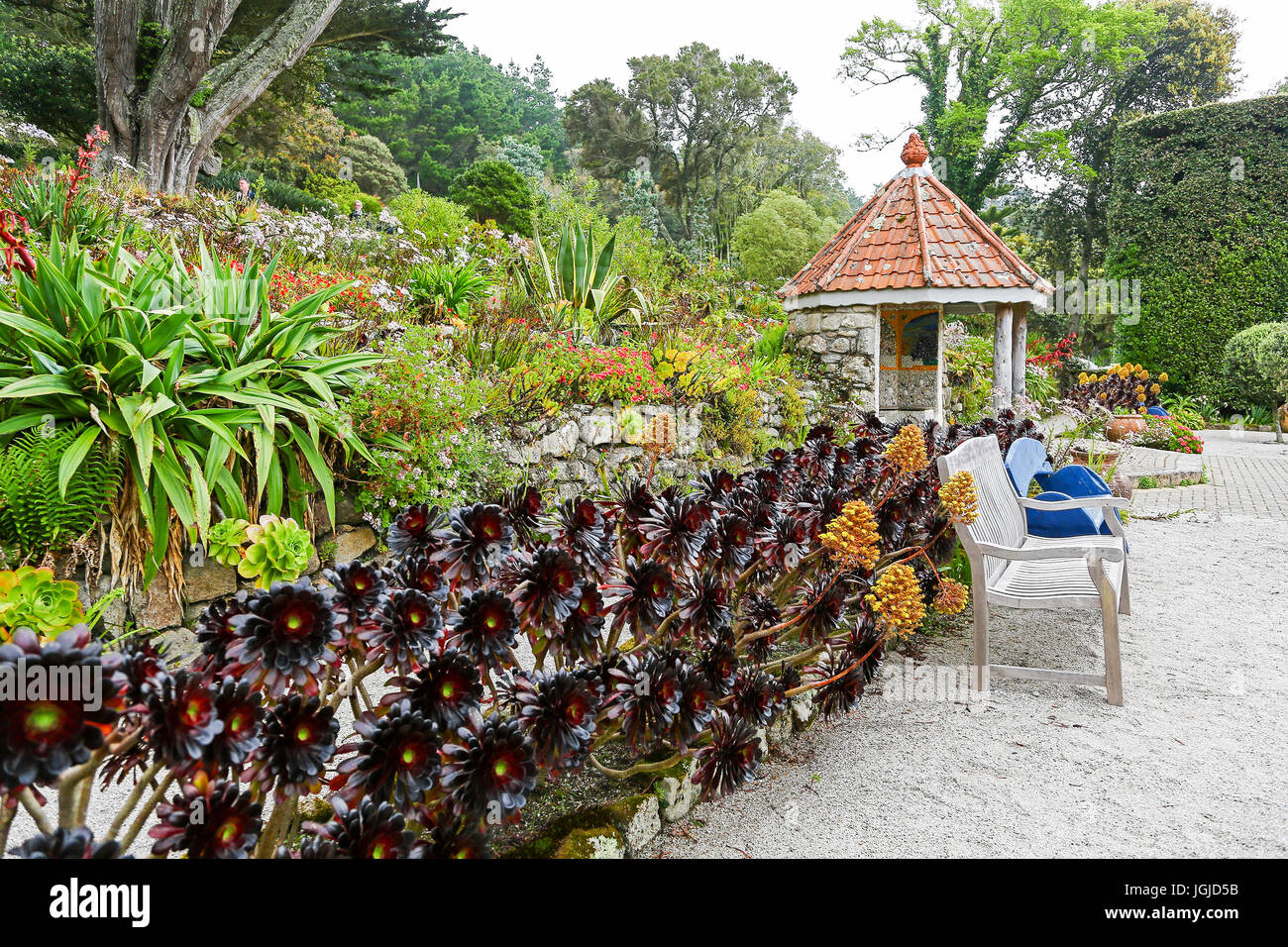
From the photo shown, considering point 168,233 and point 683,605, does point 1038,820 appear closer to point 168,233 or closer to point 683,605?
point 683,605

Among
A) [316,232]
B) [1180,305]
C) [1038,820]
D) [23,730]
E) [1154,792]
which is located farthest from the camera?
[1180,305]

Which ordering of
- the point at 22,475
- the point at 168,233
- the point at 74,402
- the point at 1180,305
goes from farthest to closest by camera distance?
1. the point at 1180,305
2. the point at 168,233
3. the point at 74,402
4. the point at 22,475

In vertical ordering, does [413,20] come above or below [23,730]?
above

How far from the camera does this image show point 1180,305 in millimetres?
14344

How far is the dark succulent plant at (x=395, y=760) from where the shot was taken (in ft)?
4.31

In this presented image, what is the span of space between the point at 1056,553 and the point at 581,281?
5122 mm

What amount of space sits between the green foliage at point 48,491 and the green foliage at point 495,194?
41.5ft

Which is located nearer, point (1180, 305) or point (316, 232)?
point (316, 232)

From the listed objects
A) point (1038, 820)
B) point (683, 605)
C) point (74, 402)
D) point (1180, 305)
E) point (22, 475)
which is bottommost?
point (1038, 820)

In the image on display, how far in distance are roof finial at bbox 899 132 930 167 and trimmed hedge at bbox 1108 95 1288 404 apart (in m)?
9.19

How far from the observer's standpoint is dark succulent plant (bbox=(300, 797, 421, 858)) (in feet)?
4.07

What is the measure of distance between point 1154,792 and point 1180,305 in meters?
15.5

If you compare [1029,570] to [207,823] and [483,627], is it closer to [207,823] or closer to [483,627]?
[483,627]
